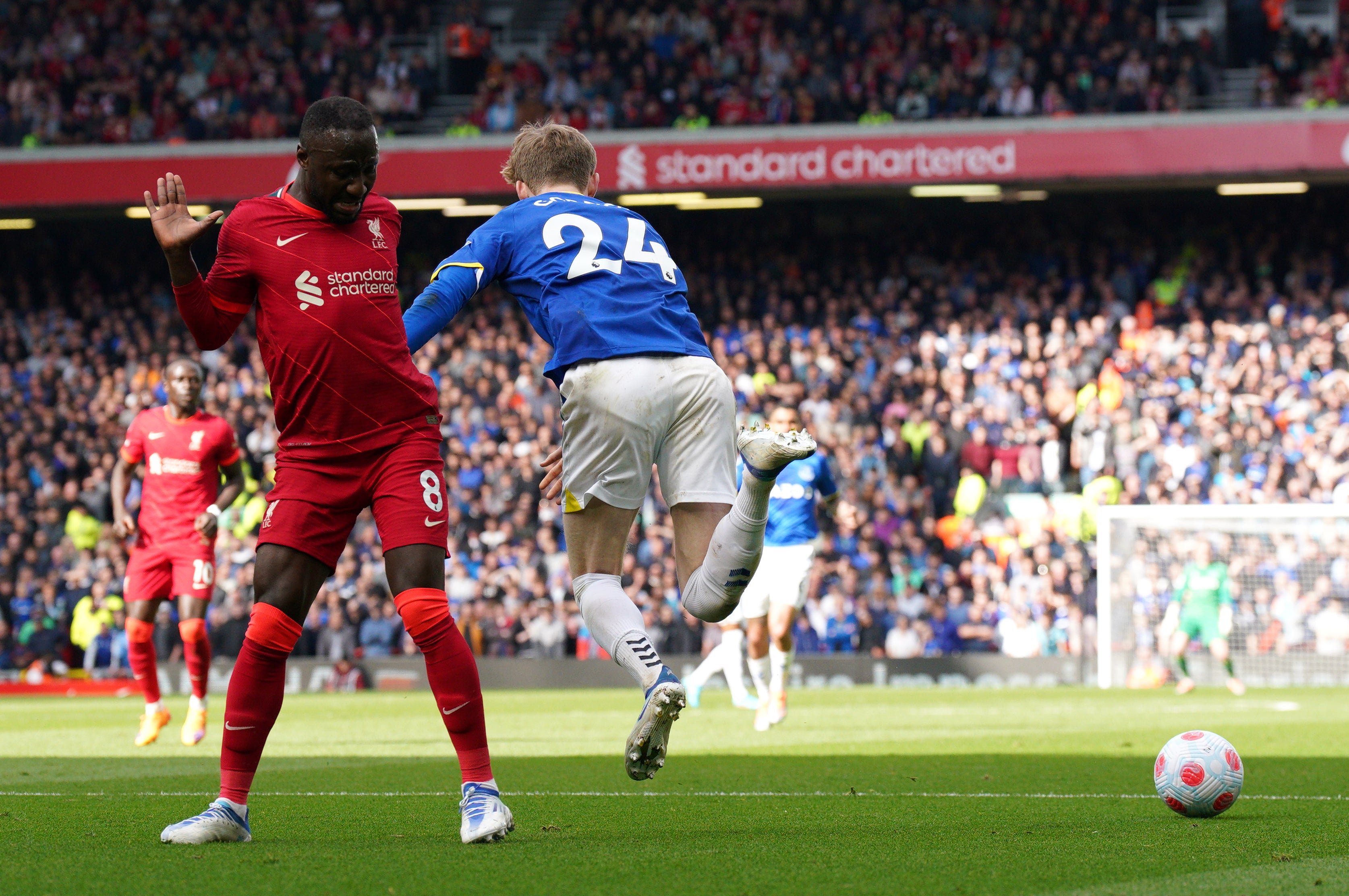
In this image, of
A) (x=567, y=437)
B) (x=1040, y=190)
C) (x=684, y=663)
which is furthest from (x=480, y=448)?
(x=567, y=437)

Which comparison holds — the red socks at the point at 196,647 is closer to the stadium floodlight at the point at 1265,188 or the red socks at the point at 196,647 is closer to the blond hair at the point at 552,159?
the blond hair at the point at 552,159

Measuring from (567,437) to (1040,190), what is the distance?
2163 cm

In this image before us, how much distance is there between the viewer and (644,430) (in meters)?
5.52

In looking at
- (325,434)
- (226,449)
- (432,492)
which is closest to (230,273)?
Answer: (325,434)

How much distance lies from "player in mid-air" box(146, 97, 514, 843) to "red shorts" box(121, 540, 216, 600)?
588cm

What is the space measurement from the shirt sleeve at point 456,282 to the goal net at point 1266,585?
15347 millimetres

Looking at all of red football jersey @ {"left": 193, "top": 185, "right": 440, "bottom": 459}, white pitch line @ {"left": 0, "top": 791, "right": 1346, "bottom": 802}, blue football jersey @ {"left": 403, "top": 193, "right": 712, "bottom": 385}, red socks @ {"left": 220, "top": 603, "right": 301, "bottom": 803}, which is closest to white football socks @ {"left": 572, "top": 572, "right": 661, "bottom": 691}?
blue football jersey @ {"left": 403, "top": 193, "right": 712, "bottom": 385}

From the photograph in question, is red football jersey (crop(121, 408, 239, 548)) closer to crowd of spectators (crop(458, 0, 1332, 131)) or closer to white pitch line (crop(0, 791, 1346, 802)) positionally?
white pitch line (crop(0, 791, 1346, 802))

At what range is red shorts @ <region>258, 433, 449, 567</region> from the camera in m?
5.33

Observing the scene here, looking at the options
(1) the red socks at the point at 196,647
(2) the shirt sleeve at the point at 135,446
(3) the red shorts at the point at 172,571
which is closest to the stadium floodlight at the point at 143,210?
(2) the shirt sleeve at the point at 135,446

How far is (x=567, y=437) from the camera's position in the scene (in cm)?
561

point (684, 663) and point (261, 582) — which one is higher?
point (261, 582)

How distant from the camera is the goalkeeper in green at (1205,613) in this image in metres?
18.8

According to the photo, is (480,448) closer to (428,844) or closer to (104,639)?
(104,639)
